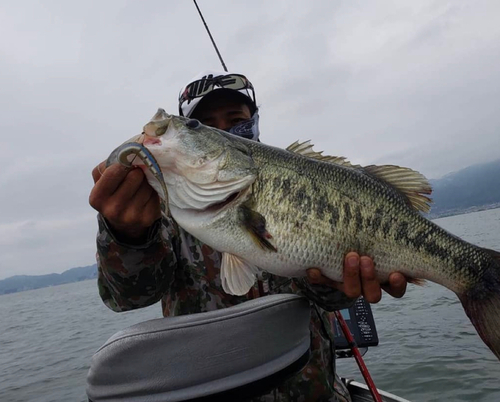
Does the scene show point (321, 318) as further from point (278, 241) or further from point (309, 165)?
point (309, 165)

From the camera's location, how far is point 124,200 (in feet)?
7.37

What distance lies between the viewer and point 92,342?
16.1 metres

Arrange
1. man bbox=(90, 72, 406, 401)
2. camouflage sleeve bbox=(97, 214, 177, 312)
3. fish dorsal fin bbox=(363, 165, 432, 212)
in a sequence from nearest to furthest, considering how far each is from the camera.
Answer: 1. man bbox=(90, 72, 406, 401)
2. camouflage sleeve bbox=(97, 214, 177, 312)
3. fish dorsal fin bbox=(363, 165, 432, 212)

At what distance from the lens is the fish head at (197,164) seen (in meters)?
2.59

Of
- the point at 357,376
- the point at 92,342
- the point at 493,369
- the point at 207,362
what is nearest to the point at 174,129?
the point at 207,362

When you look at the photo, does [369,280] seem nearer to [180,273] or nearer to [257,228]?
[257,228]

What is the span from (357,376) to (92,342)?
12105 millimetres

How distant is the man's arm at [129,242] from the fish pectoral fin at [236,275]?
1.45 feet

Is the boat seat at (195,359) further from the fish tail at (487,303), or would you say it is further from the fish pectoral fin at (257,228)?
the fish tail at (487,303)

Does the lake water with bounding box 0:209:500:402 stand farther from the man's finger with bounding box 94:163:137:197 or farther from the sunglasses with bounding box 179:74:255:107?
the man's finger with bounding box 94:163:137:197

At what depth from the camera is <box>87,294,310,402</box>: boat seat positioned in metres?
1.79

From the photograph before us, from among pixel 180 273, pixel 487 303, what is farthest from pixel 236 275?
pixel 487 303

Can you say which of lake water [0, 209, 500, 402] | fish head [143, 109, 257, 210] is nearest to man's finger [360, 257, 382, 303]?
fish head [143, 109, 257, 210]

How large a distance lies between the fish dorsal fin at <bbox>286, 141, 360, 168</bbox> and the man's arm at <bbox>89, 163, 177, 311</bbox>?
1.23 meters
